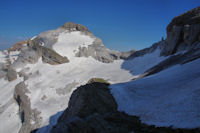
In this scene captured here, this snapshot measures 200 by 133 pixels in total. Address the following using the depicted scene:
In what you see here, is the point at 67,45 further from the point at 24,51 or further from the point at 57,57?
the point at 24,51

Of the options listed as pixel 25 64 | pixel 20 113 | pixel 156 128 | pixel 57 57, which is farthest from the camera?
pixel 57 57

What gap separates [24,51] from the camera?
137ft

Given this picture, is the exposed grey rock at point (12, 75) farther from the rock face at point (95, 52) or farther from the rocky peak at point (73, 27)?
the rocky peak at point (73, 27)

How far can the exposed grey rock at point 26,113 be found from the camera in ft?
64.3

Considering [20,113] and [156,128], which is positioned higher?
[20,113]

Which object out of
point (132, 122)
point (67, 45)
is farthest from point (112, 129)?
point (67, 45)

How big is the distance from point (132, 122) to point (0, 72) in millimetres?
51752

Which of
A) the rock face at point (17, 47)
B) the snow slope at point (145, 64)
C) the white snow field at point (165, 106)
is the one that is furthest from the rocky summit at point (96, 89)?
the rock face at point (17, 47)

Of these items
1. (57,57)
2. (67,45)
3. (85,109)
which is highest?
(67,45)

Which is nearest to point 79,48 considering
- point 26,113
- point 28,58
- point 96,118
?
point 28,58

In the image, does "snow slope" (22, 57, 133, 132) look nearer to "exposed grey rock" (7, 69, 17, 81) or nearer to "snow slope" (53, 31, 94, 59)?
"exposed grey rock" (7, 69, 17, 81)

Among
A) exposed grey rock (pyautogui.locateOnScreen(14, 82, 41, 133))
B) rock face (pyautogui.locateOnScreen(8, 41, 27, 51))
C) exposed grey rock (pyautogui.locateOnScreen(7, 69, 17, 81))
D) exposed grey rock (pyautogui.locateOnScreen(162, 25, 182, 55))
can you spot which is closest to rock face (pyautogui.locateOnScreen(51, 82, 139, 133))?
exposed grey rock (pyautogui.locateOnScreen(14, 82, 41, 133))

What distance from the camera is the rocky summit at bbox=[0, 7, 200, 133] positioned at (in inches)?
265

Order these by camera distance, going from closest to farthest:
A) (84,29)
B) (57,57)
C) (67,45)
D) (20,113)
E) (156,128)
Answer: (156,128) → (20,113) → (57,57) → (67,45) → (84,29)
